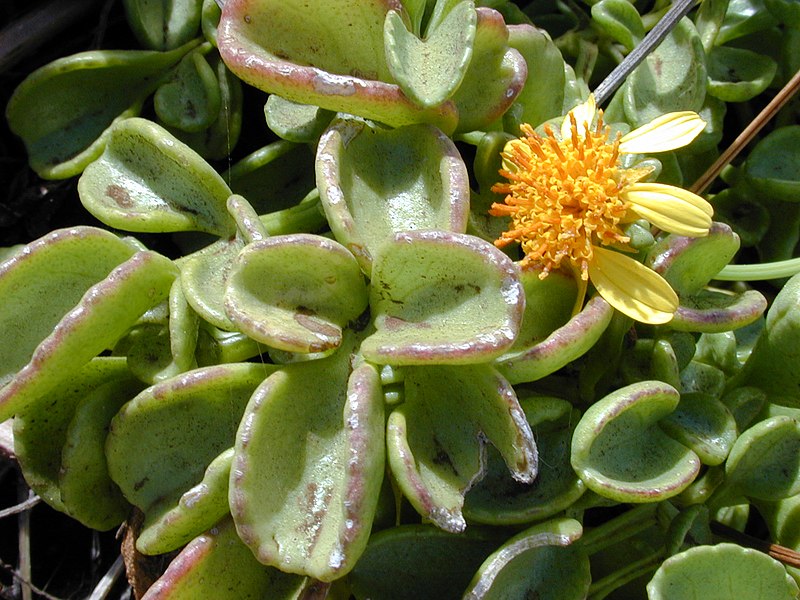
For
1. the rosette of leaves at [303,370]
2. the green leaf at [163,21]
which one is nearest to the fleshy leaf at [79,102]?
the green leaf at [163,21]

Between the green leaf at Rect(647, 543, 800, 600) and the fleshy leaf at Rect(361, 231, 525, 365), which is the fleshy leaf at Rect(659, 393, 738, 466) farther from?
the fleshy leaf at Rect(361, 231, 525, 365)

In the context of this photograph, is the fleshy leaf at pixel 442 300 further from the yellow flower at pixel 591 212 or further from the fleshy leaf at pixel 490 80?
the fleshy leaf at pixel 490 80

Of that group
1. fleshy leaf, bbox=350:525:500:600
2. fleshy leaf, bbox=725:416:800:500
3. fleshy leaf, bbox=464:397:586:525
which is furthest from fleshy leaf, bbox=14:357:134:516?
fleshy leaf, bbox=725:416:800:500

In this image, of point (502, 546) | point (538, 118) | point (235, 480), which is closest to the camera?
point (235, 480)

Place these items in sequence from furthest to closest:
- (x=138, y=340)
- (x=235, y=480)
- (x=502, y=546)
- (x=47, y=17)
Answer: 1. (x=47, y=17)
2. (x=138, y=340)
3. (x=502, y=546)
4. (x=235, y=480)

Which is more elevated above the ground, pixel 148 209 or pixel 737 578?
pixel 148 209

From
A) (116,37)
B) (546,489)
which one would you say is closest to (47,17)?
(116,37)

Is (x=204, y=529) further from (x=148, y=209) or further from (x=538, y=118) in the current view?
(x=538, y=118)
